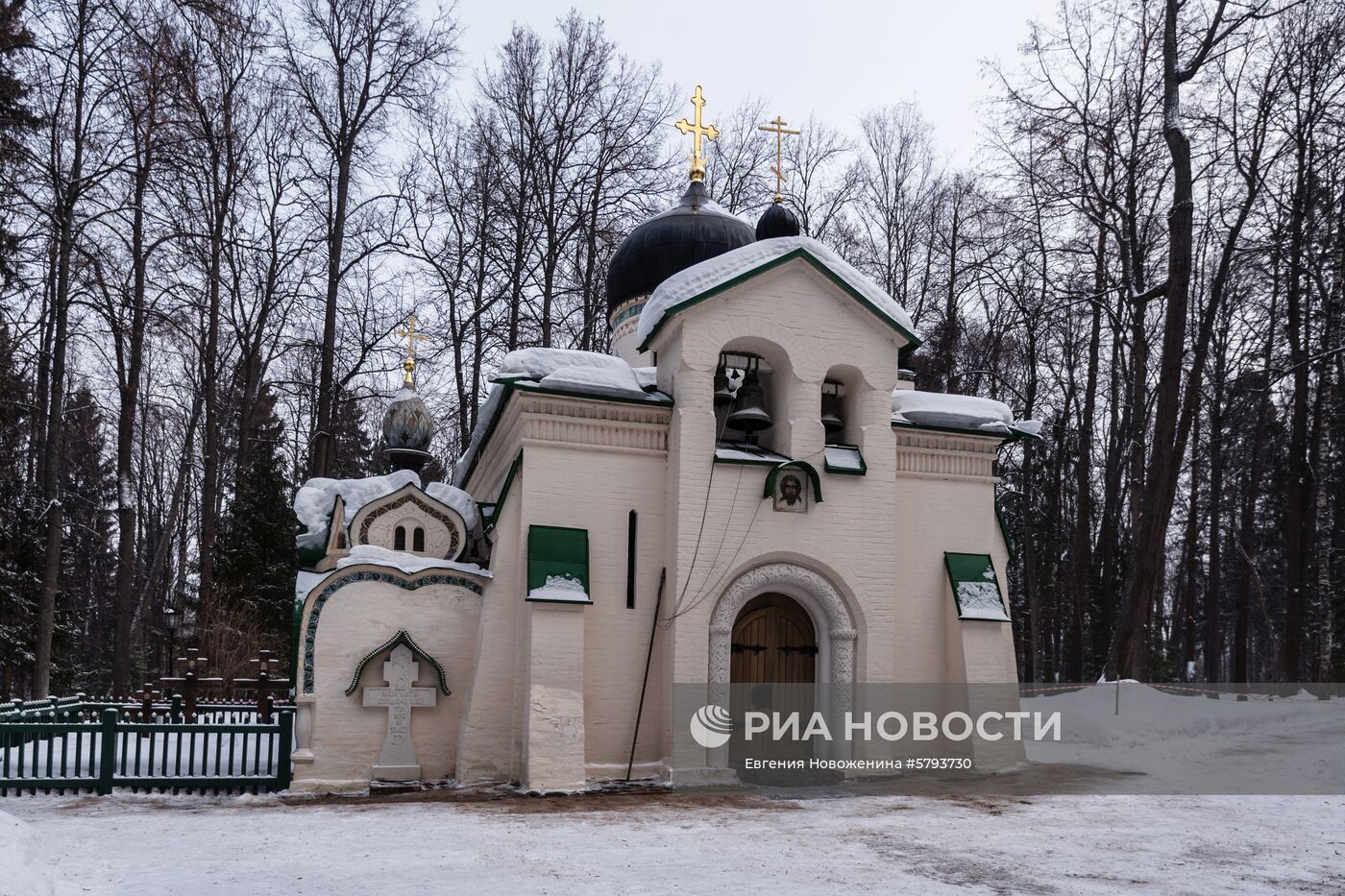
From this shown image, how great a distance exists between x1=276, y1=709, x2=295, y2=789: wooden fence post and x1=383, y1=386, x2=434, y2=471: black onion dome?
432 centimetres

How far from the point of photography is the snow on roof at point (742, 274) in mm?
12484

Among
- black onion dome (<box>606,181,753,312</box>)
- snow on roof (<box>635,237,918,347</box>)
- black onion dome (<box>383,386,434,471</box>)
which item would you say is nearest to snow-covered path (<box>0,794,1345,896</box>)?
black onion dome (<box>383,386,434,471</box>)

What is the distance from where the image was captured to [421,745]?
11781 millimetres

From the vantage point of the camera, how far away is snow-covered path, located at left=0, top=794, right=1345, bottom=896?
6934 millimetres

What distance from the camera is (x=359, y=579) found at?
1195 cm

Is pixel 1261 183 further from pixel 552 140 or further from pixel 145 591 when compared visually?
pixel 145 591

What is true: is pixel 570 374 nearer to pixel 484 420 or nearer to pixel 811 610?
pixel 484 420

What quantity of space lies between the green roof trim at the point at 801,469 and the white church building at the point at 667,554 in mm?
28

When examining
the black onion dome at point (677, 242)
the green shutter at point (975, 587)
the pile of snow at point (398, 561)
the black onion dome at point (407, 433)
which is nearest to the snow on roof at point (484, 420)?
the black onion dome at point (407, 433)

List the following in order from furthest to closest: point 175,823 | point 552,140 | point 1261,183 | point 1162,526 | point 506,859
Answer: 1. point 552,140
2. point 1261,183
3. point 1162,526
4. point 175,823
5. point 506,859

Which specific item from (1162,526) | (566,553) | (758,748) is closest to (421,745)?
(566,553)

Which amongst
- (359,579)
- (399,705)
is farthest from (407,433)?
(399,705)

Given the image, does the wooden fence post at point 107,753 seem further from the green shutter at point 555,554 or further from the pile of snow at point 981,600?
the pile of snow at point 981,600

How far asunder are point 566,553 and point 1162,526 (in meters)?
9.02
